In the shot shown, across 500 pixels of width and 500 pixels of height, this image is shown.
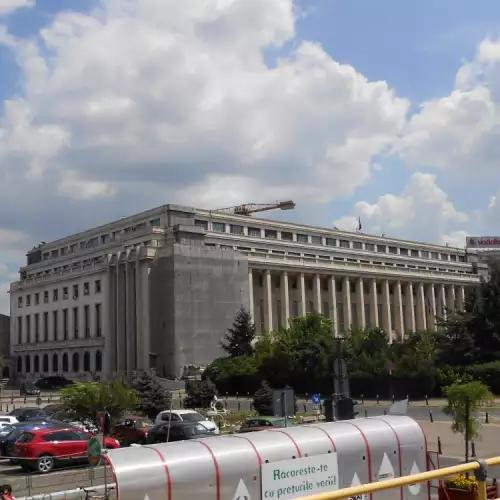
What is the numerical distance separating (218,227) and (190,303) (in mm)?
25196

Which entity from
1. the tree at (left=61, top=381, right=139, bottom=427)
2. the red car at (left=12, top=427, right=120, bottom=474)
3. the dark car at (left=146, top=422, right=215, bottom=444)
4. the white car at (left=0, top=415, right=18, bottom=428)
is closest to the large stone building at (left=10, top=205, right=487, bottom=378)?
the white car at (left=0, top=415, right=18, bottom=428)

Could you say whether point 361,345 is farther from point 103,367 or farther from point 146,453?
point 146,453

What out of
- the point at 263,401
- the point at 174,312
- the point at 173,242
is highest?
the point at 173,242

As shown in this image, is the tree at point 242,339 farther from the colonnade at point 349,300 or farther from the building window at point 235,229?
the building window at point 235,229

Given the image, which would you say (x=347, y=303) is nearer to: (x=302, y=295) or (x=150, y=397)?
(x=302, y=295)

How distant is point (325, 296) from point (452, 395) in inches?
3565

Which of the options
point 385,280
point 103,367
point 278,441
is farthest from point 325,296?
point 278,441

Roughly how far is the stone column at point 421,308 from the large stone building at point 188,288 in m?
0.20

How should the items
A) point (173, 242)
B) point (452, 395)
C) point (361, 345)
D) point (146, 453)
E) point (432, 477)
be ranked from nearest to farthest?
point (432, 477)
point (146, 453)
point (452, 395)
point (361, 345)
point (173, 242)

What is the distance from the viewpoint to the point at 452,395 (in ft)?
78.4

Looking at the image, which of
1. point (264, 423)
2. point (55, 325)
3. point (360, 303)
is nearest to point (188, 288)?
point (55, 325)

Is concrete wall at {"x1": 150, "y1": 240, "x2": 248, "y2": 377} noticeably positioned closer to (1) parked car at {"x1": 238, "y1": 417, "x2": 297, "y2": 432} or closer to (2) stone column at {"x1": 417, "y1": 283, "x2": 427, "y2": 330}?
(2) stone column at {"x1": 417, "y1": 283, "x2": 427, "y2": 330}

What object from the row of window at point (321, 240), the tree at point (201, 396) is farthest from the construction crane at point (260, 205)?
the tree at point (201, 396)

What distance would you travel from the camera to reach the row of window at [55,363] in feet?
341
